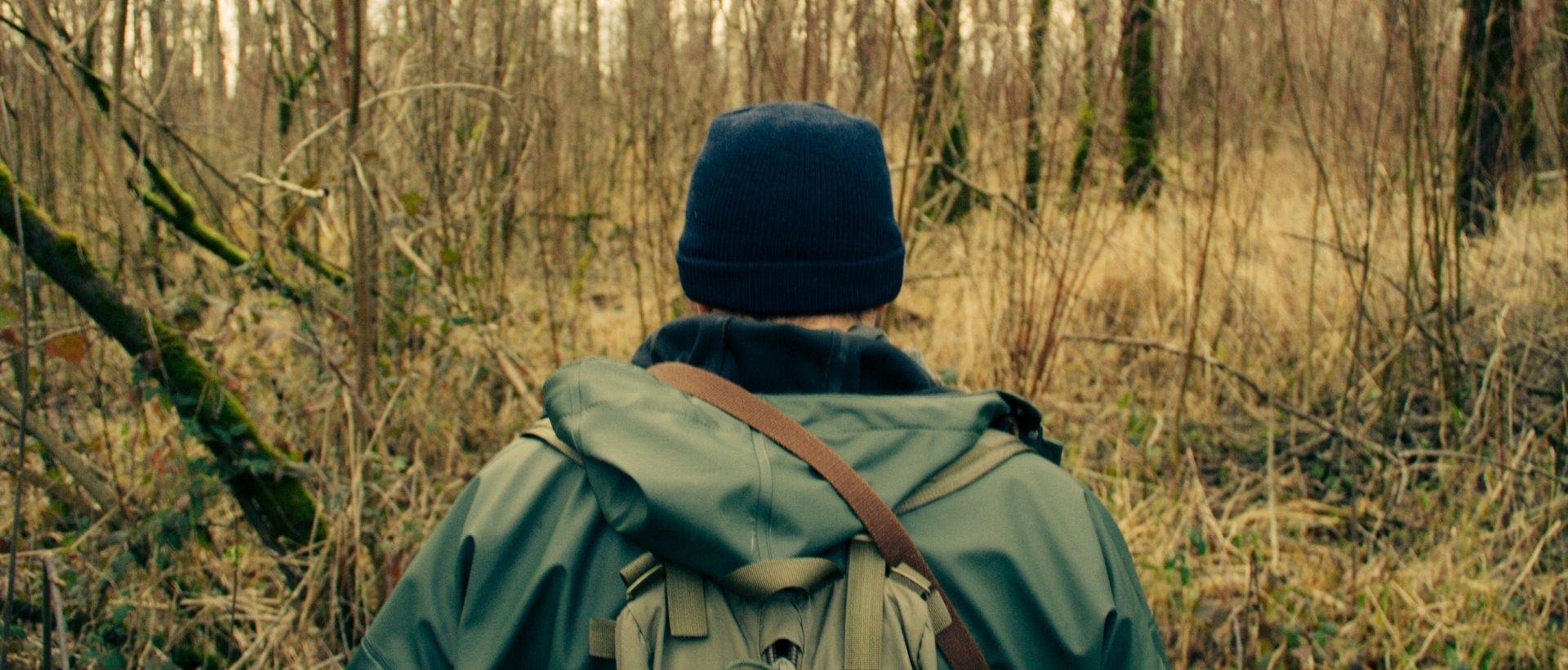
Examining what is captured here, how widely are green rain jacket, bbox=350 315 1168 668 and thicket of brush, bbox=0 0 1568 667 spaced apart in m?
1.03

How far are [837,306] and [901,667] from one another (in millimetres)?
440

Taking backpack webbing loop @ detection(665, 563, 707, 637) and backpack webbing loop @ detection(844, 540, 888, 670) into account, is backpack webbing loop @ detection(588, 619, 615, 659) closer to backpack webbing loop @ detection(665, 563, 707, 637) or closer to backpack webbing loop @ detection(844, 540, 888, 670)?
backpack webbing loop @ detection(665, 563, 707, 637)

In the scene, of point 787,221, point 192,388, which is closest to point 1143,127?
point 192,388

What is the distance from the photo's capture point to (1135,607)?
1278 mm

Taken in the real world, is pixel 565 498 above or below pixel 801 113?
below

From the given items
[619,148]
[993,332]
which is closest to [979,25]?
[993,332]

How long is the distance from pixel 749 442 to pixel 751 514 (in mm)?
89

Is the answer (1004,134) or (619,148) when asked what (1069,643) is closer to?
(1004,134)

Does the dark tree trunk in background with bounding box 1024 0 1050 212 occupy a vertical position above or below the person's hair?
above

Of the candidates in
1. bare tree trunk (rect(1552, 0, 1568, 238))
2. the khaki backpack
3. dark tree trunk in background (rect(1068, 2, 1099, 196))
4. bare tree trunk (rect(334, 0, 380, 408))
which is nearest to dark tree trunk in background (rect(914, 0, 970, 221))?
dark tree trunk in background (rect(1068, 2, 1099, 196))

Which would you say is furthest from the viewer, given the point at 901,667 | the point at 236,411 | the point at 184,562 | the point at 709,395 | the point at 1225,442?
the point at 1225,442

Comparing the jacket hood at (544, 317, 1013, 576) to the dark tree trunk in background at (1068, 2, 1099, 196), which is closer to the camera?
the jacket hood at (544, 317, 1013, 576)

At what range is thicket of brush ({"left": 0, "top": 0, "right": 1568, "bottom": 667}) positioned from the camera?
298 cm

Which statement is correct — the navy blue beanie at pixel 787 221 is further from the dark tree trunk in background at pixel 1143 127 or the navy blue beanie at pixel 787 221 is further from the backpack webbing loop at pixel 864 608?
the dark tree trunk in background at pixel 1143 127
